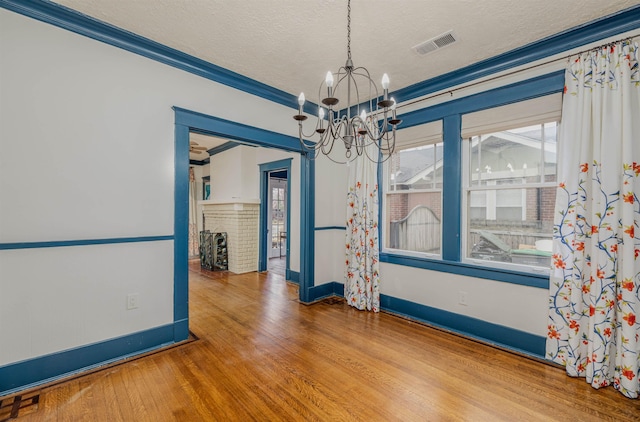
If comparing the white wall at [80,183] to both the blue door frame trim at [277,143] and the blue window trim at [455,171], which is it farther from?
the blue window trim at [455,171]

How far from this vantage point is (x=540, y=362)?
2.42 m

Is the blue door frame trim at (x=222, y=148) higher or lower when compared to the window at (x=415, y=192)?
higher

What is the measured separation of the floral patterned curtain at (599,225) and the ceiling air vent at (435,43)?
0.99 meters

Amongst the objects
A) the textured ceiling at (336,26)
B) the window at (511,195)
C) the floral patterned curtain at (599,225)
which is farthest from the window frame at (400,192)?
the floral patterned curtain at (599,225)

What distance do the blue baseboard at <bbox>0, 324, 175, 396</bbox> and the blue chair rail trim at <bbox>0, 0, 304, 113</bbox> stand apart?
244 centimetres

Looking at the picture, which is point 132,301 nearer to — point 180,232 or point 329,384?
point 180,232

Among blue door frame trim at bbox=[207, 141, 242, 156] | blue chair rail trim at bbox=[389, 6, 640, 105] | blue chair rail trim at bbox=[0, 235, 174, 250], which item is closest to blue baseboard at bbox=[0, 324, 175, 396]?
blue chair rail trim at bbox=[0, 235, 174, 250]

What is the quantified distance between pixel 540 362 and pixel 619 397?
0.48m

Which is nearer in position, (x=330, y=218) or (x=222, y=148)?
(x=330, y=218)

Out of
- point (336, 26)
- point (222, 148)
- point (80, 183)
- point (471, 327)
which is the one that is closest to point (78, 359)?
point (80, 183)

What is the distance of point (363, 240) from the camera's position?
372 centimetres

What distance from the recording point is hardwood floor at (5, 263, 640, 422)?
6.01ft

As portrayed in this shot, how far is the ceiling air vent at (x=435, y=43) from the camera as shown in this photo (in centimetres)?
239

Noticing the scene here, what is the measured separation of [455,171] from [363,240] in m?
1.35
